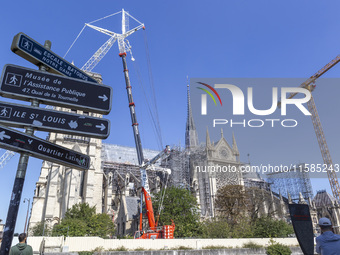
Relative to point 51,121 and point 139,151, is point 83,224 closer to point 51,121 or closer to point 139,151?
point 139,151

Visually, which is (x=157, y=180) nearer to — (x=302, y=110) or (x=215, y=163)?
(x=215, y=163)

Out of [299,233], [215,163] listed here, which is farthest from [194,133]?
[299,233]

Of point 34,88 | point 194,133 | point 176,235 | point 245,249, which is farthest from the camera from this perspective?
point 194,133

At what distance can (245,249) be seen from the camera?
69.9 ft

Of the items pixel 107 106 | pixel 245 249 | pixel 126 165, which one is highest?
pixel 126 165

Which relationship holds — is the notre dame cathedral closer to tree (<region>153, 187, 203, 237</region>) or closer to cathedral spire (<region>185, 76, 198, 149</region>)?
tree (<region>153, 187, 203, 237</region>)

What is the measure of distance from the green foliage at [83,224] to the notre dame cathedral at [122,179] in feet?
9.47

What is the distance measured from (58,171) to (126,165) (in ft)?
58.2

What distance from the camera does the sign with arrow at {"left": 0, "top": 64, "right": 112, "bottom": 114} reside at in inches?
214

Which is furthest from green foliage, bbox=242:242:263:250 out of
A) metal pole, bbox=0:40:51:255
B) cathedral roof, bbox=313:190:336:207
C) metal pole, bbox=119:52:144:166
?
cathedral roof, bbox=313:190:336:207

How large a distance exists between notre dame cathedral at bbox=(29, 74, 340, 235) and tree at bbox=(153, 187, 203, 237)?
3990mm

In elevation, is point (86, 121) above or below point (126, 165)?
below

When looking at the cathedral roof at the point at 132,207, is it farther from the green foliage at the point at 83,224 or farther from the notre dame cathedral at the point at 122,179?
the green foliage at the point at 83,224

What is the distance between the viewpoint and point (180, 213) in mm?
37562
